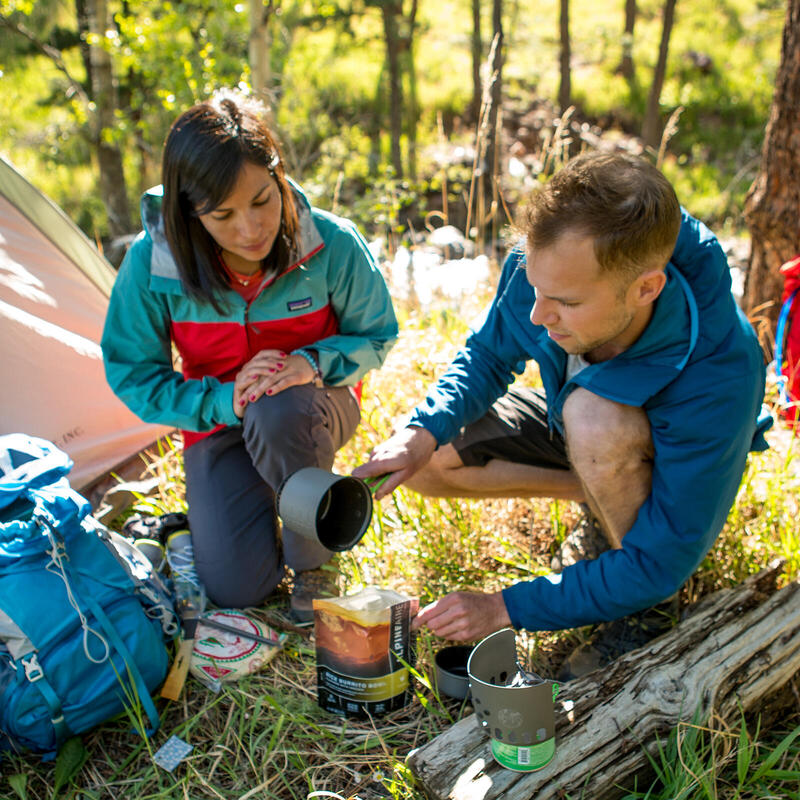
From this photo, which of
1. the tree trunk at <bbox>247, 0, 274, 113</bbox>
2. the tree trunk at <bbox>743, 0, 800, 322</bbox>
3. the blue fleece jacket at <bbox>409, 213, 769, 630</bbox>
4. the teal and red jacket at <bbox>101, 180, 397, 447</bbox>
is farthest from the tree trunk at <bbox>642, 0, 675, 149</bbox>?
the blue fleece jacket at <bbox>409, 213, 769, 630</bbox>

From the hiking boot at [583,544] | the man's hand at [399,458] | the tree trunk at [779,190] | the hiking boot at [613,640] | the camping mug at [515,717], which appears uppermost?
the tree trunk at [779,190]

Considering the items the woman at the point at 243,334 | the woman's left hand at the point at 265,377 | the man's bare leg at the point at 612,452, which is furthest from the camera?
the woman's left hand at the point at 265,377

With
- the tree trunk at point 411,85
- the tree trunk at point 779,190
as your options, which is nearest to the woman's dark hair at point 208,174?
the tree trunk at point 779,190

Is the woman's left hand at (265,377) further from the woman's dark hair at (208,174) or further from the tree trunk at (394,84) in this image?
the tree trunk at (394,84)

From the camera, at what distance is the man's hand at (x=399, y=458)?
74.4 inches

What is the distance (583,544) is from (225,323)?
3.94ft

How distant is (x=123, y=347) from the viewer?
226cm

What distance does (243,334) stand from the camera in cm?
225

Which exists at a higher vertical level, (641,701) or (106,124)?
(106,124)

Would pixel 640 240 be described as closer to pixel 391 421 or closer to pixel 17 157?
pixel 391 421

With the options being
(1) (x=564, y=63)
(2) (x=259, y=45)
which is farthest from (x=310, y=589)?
(1) (x=564, y=63)

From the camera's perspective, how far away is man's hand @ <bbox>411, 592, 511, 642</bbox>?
1.67 meters

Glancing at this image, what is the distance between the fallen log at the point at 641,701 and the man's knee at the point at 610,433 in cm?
44

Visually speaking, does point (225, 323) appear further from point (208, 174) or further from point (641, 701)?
point (641, 701)
